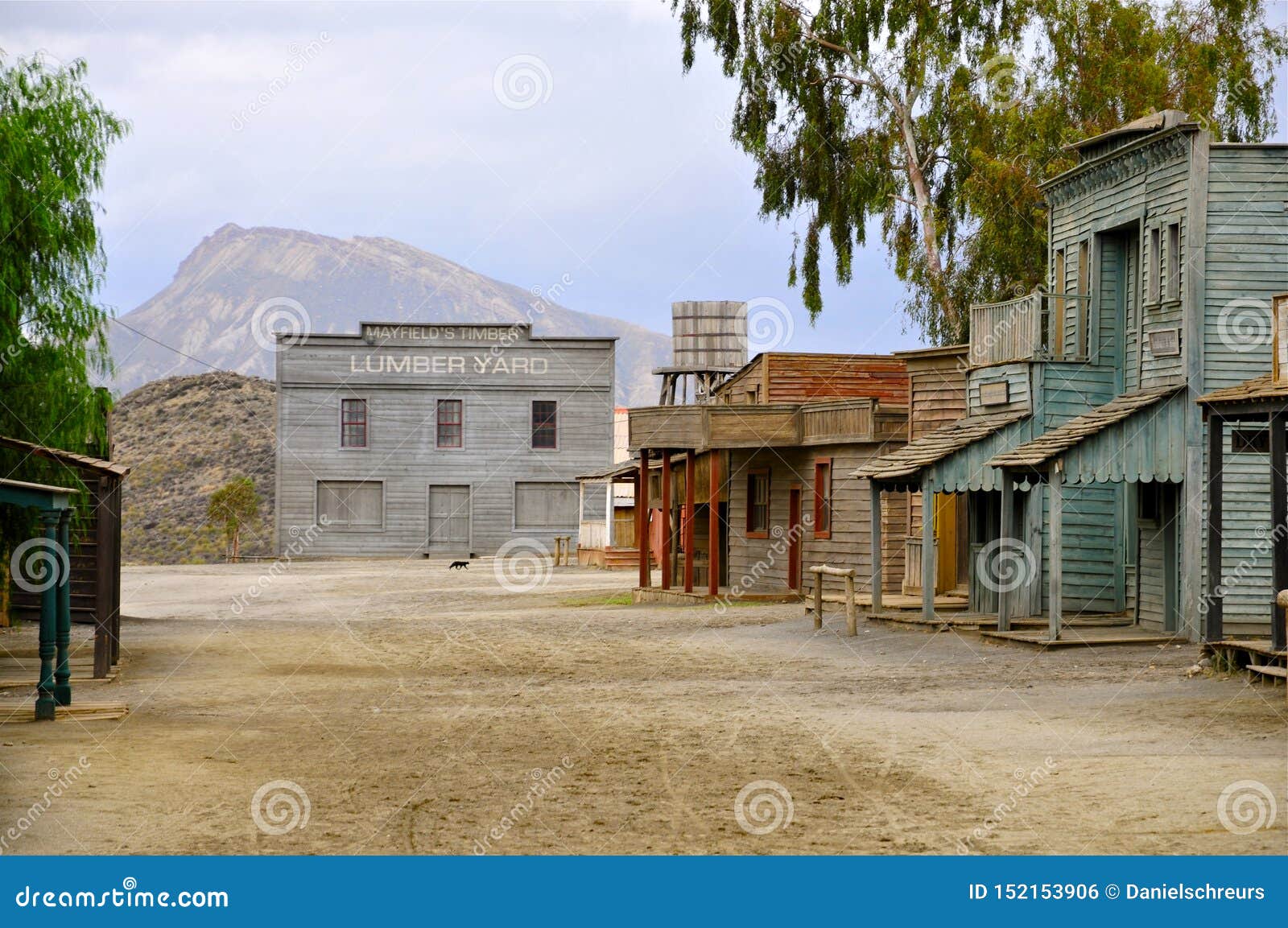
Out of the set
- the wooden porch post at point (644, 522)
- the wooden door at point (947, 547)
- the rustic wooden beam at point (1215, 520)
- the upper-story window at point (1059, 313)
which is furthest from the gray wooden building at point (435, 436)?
the rustic wooden beam at point (1215, 520)

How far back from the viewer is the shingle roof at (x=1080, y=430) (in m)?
20.3

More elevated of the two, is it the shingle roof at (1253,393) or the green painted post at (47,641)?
the shingle roof at (1253,393)

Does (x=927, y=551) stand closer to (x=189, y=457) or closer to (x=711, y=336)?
(x=711, y=336)

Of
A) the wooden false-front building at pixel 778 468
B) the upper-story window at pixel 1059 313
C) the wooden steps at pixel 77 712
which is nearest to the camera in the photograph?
the wooden steps at pixel 77 712

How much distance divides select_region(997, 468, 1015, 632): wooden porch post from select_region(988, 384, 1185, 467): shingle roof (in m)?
0.46

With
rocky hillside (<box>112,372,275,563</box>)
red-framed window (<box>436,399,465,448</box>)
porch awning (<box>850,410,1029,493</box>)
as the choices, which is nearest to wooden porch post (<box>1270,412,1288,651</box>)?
porch awning (<box>850,410,1029,493</box>)

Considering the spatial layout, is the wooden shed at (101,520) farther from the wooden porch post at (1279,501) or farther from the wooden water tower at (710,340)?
the wooden water tower at (710,340)

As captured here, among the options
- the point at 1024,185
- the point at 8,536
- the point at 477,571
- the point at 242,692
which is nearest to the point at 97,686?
the point at 242,692

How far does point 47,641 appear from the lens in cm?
1509

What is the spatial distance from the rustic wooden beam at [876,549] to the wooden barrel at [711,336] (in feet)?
83.7

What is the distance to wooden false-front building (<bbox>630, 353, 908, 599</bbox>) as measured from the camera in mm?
30516

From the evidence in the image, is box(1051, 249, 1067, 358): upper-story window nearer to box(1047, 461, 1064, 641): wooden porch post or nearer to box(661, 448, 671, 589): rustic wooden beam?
box(1047, 461, 1064, 641): wooden porch post

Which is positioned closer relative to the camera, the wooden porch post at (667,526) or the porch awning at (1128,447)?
the porch awning at (1128,447)

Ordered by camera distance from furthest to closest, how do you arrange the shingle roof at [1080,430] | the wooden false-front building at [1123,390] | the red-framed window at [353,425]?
the red-framed window at [353,425] → the wooden false-front building at [1123,390] → the shingle roof at [1080,430]
